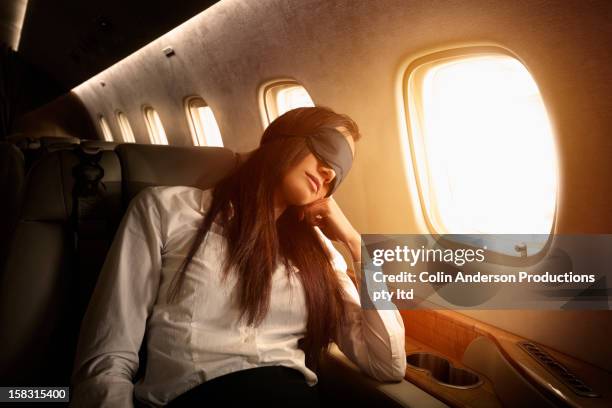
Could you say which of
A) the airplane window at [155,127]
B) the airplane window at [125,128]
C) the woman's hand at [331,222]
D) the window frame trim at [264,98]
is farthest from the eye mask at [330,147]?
the airplane window at [125,128]

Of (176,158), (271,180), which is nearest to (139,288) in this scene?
(271,180)

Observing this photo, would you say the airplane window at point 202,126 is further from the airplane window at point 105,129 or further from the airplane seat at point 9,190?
the airplane window at point 105,129

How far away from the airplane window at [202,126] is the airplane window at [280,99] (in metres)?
1.78

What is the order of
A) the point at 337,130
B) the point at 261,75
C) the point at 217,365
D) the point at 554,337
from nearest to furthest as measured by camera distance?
the point at 217,365 < the point at 337,130 < the point at 554,337 < the point at 261,75

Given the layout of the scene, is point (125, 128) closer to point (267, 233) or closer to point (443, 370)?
point (267, 233)

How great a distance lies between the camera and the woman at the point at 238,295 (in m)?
1.22

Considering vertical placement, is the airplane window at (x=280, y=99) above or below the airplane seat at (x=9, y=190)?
above

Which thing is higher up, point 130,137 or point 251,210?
point 130,137

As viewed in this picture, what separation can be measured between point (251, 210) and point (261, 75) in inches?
86.4

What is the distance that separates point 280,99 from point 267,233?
7.57 ft

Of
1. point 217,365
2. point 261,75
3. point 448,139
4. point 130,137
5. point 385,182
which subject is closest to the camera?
point 217,365

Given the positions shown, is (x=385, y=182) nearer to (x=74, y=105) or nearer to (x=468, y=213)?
(x=468, y=213)

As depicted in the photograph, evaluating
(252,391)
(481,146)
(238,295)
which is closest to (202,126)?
(481,146)

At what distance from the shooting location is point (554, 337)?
1751 mm
